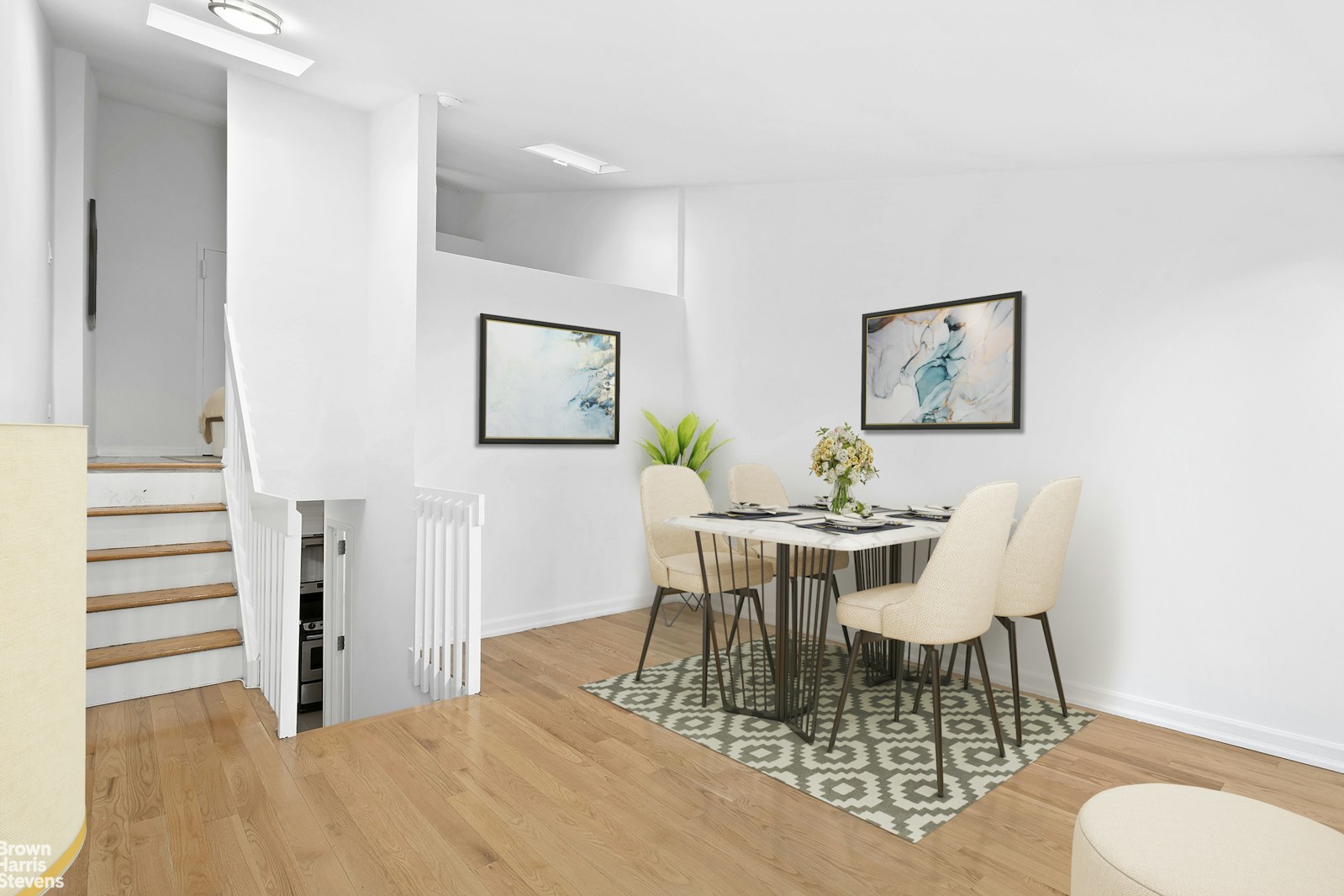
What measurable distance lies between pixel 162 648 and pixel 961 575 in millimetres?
3295

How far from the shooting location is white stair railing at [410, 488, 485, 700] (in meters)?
3.31

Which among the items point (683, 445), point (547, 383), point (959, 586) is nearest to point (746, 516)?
point (959, 586)

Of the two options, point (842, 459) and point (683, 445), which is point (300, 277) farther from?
point (842, 459)

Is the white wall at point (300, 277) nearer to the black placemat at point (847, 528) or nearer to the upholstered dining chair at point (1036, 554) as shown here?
the black placemat at point (847, 528)

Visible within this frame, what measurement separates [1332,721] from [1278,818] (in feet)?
6.57

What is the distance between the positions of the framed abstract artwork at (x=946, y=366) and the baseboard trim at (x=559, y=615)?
204cm

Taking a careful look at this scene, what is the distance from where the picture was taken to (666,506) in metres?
3.73

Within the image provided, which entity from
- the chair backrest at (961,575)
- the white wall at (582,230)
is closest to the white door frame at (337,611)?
the white wall at (582,230)

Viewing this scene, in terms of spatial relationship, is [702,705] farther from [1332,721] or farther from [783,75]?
[783,75]

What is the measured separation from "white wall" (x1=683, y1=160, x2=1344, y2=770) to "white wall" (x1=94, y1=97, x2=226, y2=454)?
491 centimetres

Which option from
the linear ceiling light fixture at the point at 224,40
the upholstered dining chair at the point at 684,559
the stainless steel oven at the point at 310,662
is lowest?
the stainless steel oven at the point at 310,662

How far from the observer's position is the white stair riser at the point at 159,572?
3.38 meters

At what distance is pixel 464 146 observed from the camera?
4.65 meters

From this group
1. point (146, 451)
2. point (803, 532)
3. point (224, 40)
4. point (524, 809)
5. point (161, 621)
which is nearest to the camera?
point (524, 809)
